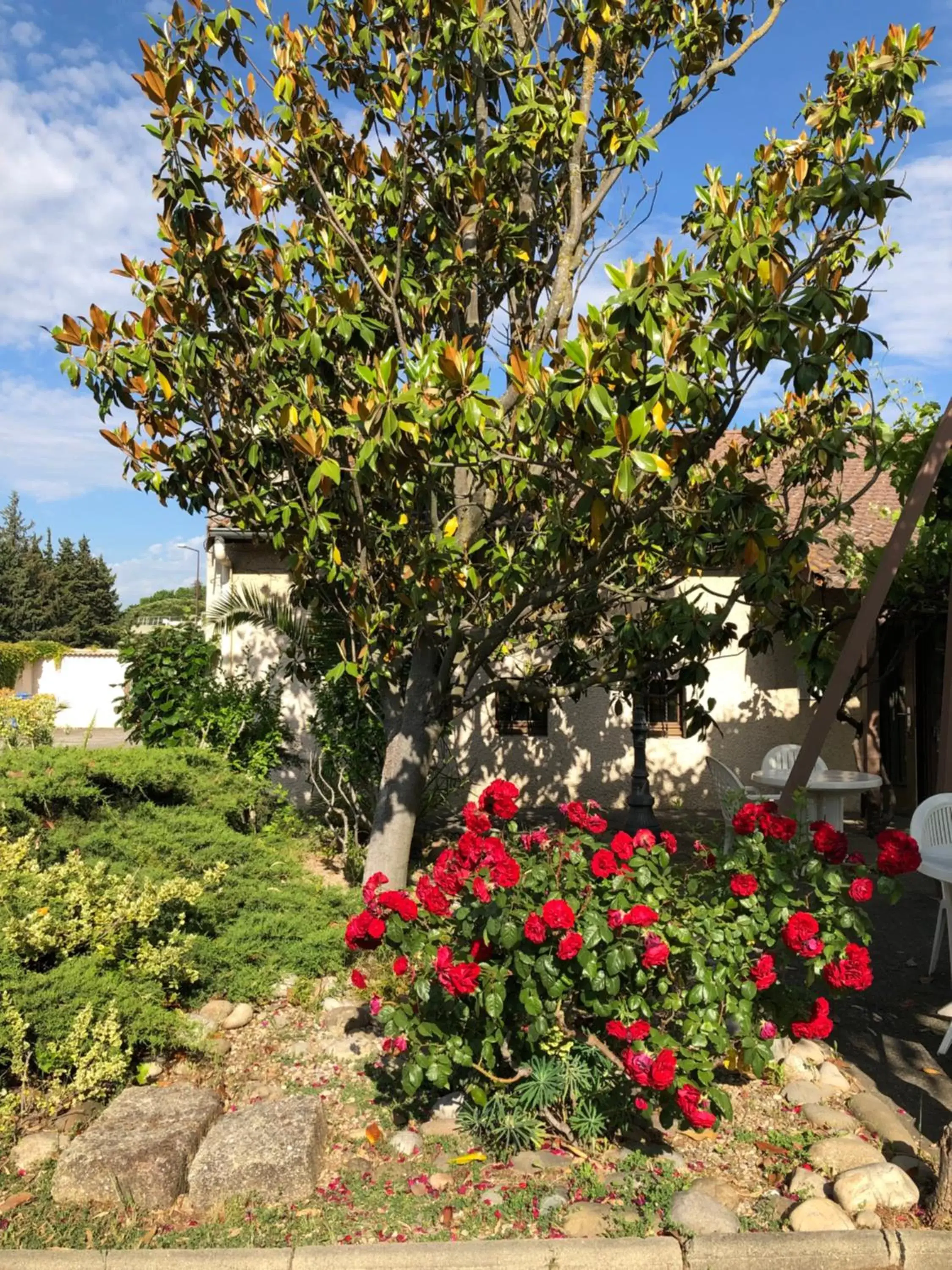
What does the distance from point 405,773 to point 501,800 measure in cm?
293

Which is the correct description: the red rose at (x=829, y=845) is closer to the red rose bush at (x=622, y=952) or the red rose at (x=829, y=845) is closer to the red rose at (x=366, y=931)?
the red rose bush at (x=622, y=952)

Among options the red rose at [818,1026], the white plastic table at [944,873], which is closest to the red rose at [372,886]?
the red rose at [818,1026]

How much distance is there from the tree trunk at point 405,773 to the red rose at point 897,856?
11.5 ft

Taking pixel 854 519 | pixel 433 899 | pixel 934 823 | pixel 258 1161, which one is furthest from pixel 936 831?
pixel 854 519

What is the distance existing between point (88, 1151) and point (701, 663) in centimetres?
439

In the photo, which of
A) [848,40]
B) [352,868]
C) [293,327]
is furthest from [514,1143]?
[848,40]

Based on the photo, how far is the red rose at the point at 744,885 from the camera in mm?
3506

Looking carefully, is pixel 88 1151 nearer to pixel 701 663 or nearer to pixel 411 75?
pixel 701 663

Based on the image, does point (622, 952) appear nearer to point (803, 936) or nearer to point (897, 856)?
point (803, 936)

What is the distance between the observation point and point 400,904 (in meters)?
3.59

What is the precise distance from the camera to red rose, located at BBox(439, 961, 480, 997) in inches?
127

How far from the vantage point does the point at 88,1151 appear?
328 centimetres

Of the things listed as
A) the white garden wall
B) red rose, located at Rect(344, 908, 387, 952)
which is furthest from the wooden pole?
the white garden wall

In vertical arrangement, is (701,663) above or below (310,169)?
below
